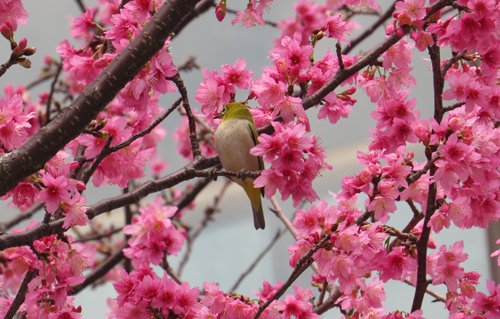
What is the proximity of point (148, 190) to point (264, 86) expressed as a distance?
0.29 m

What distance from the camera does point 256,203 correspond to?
1.68 m

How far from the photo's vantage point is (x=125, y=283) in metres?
1.55

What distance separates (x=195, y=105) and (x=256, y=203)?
2326 mm

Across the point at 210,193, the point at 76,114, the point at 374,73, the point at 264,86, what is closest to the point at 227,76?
the point at 264,86

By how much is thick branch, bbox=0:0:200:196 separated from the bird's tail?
1.52 feet

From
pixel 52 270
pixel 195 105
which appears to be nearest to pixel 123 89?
pixel 52 270

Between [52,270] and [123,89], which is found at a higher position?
[123,89]

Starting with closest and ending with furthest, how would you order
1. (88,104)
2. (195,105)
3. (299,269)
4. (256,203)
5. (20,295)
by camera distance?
(88,104), (299,269), (20,295), (256,203), (195,105)

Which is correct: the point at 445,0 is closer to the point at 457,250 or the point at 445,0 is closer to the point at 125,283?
the point at 457,250

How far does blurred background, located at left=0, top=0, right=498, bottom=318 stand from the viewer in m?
3.93

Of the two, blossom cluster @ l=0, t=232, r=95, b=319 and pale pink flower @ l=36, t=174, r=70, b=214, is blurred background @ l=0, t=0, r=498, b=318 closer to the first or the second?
blossom cluster @ l=0, t=232, r=95, b=319

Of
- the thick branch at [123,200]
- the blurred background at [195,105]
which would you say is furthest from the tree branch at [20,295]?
the blurred background at [195,105]

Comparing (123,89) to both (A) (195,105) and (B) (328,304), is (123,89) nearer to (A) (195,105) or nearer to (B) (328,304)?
(B) (328,304)

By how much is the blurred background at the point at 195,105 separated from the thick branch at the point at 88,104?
2553 millimetres
